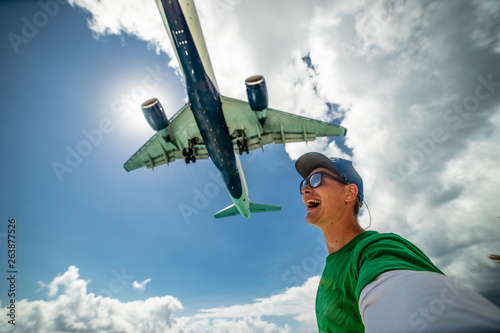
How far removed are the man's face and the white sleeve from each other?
133 centimetres

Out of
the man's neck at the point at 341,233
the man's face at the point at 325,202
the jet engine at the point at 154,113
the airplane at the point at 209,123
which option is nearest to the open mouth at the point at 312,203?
the man's face at the point at 325,202

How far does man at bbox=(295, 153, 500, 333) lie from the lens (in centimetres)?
54

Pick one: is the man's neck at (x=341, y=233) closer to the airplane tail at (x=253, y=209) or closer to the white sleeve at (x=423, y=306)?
the white sleeve at (x=423, y=306)

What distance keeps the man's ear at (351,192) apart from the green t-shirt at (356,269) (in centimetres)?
69

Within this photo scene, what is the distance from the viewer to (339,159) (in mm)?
2758

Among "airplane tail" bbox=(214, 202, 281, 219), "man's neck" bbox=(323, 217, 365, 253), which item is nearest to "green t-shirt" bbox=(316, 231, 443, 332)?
"man's neck" bbox=(323, 217, 365, 253)

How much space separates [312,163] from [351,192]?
0.72 m

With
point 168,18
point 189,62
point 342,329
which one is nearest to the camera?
point 342,329

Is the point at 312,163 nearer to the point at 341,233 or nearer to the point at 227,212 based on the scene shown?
the point at 341,233

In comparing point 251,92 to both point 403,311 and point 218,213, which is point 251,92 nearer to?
point 403,311

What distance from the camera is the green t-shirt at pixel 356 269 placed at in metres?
1.00

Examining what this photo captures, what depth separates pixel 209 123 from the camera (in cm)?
1049

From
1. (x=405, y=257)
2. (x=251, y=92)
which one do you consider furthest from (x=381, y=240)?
(x=251, y=92)

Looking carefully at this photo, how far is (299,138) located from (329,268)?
12298 millimetres
